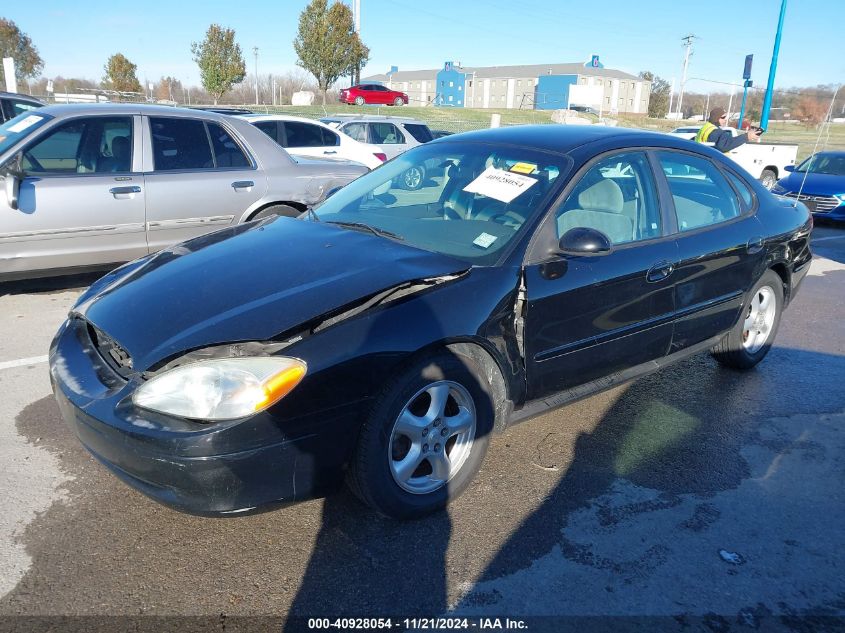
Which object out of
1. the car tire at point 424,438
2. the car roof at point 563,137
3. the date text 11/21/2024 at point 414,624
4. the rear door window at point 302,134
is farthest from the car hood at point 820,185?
the date text 11/21/2024 at point 414,624

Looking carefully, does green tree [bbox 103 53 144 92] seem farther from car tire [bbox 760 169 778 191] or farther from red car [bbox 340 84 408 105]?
car tire [bbox 760 169 778 191]

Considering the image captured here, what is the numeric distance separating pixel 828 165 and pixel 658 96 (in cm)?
7910

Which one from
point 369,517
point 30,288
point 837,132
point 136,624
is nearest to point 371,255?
point 369,517

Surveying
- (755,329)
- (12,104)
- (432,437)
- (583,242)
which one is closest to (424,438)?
(432,437)

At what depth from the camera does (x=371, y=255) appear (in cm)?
304

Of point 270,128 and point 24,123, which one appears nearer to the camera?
point 24,123

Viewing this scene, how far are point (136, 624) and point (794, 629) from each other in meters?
2.26

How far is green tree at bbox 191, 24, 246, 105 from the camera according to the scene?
41281mm

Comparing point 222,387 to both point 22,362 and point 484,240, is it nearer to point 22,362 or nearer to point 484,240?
point 484,240

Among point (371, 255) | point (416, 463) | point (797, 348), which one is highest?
point (371, 255)

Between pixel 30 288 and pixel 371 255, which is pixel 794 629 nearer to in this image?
pixel 371 255

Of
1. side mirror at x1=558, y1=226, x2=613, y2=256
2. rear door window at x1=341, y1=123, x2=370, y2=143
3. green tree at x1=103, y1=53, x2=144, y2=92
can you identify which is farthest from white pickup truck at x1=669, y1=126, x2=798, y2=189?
green tree at x1=103, y1=53, x2=144, y2=92

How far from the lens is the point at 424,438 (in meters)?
2.78

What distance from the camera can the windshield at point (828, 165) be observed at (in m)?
12.7
